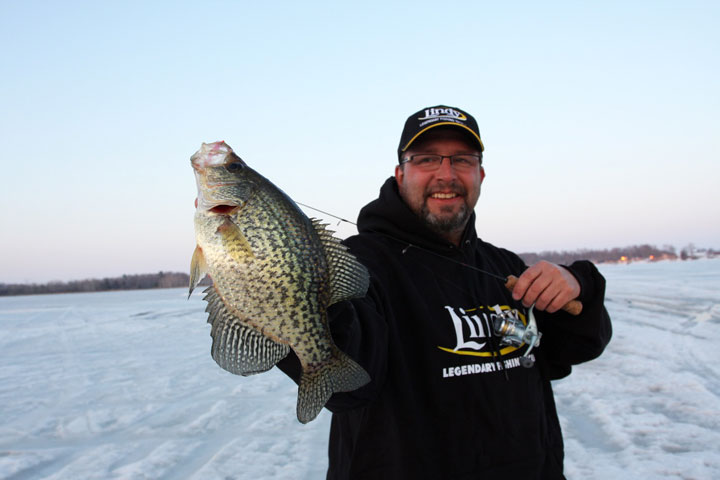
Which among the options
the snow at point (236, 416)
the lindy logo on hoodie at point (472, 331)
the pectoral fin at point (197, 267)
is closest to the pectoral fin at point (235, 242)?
the pectoral fin at point (197, 267)

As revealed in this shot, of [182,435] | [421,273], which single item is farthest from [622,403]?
[182,435]

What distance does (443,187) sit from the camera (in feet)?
8.81

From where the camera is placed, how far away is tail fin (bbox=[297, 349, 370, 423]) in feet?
5.41

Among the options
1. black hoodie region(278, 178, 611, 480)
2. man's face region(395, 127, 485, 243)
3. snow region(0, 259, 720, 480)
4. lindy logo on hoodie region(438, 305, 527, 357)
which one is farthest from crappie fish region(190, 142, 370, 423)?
snow region(0, 259, 720, 480)

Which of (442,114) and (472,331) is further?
(442,114)

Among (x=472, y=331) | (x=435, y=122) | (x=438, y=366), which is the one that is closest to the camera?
(x=438, y=366)

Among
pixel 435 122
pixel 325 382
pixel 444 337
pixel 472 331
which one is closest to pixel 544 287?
pixel 472 331

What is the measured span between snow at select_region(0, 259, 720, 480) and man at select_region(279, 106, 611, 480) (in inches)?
65.9

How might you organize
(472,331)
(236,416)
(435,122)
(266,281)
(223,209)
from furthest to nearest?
(236,416) < (435,122) < (472,331) < (223,209) < (266,281)

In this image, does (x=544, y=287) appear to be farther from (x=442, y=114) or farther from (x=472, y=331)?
(x=442, y=114)

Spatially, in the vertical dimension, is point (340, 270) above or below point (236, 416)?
above

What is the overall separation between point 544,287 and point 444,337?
54 centimetres

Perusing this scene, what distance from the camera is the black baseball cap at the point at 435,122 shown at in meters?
2.68

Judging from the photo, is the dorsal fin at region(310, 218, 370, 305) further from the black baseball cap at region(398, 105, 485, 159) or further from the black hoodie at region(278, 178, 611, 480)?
the black baseball cap at region(398, 105, 485, 159)
